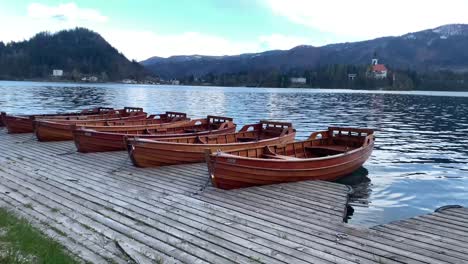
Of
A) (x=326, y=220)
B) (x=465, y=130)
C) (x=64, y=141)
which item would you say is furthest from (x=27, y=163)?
(x=465, y=130)

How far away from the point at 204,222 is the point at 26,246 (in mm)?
2791

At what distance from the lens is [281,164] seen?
9.32m

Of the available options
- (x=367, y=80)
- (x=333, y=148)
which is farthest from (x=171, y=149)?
(x=367, y=80)

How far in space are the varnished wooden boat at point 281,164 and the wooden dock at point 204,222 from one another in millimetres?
310

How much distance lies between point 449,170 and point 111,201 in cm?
1479

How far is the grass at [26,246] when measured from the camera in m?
4.25

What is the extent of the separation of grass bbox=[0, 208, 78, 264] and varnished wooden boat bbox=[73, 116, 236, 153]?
670cm

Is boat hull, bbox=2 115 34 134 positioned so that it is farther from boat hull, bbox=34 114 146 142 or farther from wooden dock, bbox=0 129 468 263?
wooden dock, bbox=0 129 468 263

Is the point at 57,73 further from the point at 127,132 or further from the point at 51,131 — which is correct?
the point at 127,132

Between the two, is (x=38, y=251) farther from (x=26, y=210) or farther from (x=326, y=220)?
(x=326, y=220)

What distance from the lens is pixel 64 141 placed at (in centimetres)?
1526

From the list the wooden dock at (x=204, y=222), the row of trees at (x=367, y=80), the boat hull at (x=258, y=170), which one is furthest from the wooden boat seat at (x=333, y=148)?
the row of trees at (x=367, y=80)

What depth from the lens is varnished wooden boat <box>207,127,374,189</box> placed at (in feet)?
28.8

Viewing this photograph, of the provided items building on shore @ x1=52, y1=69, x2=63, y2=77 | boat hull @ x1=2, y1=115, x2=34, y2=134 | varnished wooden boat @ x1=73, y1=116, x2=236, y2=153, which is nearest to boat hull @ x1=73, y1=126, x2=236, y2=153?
varnished wooden boat @ x1=73, y1=116, x2=236, y2=153
